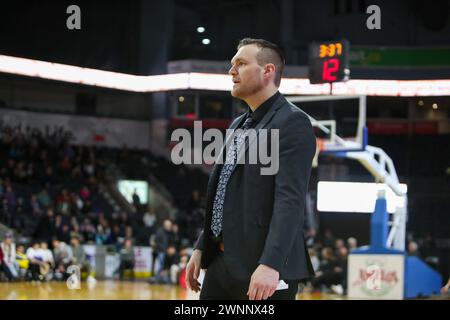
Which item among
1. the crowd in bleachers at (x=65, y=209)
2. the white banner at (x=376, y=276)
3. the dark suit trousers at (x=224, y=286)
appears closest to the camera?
the dark suit trousers at (x=224, y=286)

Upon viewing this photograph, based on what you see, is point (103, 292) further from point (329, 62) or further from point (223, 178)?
point (223, 178)

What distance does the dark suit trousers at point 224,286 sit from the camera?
3031 millimetres

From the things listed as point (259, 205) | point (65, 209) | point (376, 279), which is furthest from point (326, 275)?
point (259, 205)

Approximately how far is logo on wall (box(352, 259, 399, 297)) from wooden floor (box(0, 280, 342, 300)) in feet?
3.41

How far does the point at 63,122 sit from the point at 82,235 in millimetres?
8292

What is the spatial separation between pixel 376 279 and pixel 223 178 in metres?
10.7

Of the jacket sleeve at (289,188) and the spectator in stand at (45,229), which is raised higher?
the jacket sleeve at (289,188)

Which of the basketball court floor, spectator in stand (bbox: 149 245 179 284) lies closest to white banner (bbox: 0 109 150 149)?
spectator in stand (bbox: 149 245 179 284)

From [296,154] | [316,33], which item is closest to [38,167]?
[316,33]

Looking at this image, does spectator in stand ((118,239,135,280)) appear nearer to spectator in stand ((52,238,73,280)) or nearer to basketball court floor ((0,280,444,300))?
basketball court floor ((0,280,444,300))

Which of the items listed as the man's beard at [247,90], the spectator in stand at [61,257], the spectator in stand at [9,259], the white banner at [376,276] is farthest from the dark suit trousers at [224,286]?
the spectator in stand at [61,257]

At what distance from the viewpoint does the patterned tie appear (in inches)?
123

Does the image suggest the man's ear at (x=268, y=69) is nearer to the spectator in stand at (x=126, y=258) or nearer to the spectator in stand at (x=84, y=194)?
the spectator in stand at (x=126, y=258)

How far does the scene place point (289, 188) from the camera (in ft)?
9.61
